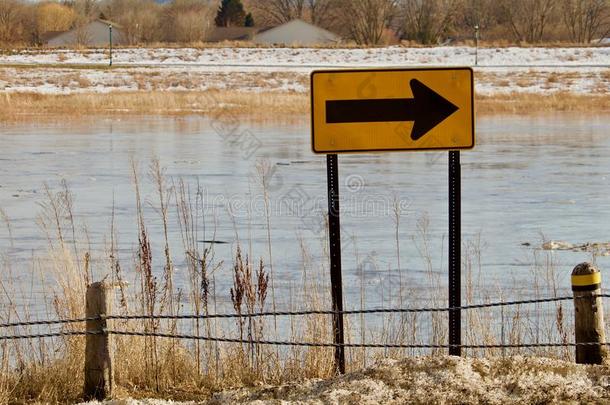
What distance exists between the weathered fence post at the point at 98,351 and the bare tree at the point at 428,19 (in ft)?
345

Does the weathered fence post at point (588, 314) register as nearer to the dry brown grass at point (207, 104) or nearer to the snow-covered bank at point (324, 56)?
the dry brown grass at point (207, 104)

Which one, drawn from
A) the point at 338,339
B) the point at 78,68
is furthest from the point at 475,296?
the point at 78,68

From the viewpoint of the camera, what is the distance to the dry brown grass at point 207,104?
1641 inches

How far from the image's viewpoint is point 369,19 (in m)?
114

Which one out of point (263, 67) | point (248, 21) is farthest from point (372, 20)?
point (263, 67)

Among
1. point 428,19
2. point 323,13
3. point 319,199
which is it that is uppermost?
point 323,13

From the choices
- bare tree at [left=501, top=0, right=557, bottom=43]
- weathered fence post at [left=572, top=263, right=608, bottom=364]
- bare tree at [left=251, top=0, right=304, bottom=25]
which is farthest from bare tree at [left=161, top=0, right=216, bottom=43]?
weathered fence post at [left=572, top=263, right=608, bottom=364]

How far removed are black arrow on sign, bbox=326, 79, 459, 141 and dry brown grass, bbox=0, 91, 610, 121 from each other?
1230 inches

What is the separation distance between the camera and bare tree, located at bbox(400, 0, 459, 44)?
111 meters

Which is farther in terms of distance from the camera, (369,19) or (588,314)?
(369,19)

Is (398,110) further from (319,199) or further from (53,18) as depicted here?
(53,18)

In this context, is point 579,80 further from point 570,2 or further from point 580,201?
point 570,2

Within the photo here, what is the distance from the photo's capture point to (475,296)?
10562 mm

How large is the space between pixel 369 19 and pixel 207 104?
2748 inches
